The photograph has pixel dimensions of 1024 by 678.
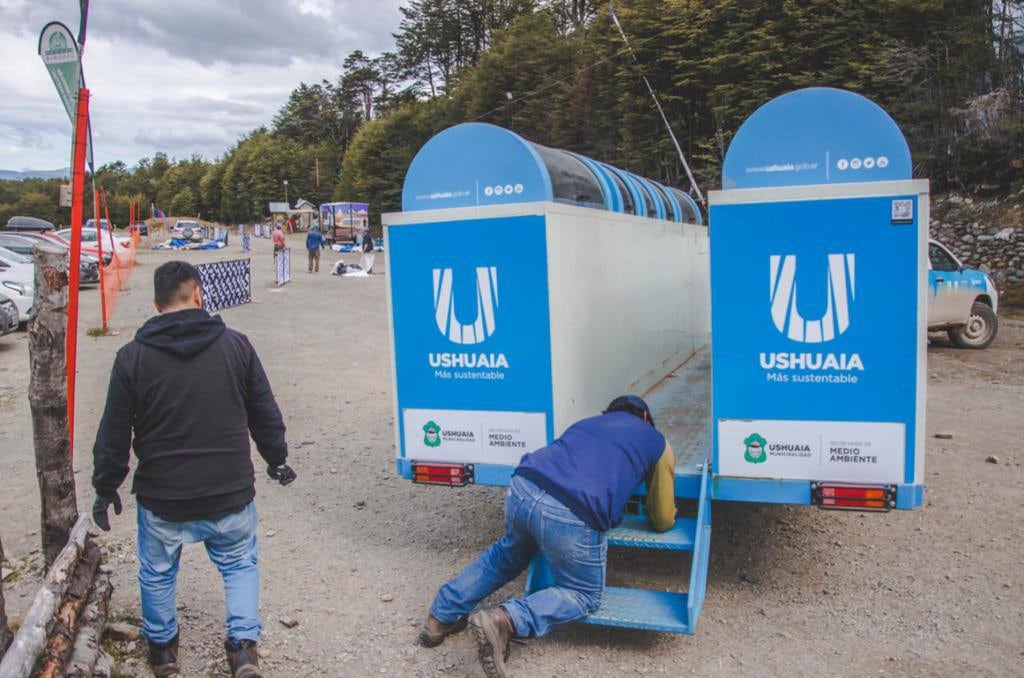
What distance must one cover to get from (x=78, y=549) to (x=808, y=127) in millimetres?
4591

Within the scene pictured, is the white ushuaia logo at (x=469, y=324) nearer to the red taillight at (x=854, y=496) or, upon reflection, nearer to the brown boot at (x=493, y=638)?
the brown boot at (x=493, y=638)

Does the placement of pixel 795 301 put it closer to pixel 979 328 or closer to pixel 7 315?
pixel 979 328

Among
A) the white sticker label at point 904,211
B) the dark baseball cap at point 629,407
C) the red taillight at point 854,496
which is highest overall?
the white sticker label at point 904,211

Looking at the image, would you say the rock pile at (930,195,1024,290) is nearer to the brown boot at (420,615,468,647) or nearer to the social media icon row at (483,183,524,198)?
the social media icon row at (483,183,524,198)

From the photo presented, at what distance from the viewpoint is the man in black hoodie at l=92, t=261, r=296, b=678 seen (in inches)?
150

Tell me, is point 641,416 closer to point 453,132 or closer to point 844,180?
point 844,180

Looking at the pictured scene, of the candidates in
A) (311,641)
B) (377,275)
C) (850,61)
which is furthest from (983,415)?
(377,275)

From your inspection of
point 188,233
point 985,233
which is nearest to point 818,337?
point 985,233

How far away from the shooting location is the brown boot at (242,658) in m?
3.89

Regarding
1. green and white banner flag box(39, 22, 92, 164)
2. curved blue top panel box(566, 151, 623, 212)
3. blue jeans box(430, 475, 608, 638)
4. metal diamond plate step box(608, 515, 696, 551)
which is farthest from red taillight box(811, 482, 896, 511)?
green and white banner flag box(39, 22, 92, 164)

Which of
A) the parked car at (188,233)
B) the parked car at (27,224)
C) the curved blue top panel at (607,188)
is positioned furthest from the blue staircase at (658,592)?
the parked car at (188,233)

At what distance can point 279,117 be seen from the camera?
119500mm

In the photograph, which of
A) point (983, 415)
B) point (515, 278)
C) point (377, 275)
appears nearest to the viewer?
point (515, 278)

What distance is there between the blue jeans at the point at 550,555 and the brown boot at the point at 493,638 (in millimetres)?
65
